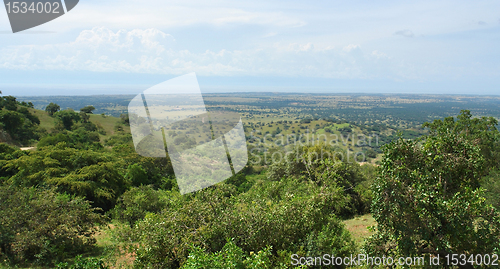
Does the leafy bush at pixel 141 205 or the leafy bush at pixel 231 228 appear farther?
the leafy bush at pixel 141 205

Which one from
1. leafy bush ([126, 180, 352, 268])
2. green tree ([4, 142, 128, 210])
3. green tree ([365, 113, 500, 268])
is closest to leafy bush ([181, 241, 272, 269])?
leafy bush ([126, 180, 352, 268])

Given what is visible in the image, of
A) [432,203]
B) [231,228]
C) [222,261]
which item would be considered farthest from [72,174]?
[432,203]

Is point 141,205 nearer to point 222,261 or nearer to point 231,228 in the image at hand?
point 231,228

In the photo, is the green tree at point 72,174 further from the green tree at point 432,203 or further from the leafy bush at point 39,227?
the green tree at point 432,203

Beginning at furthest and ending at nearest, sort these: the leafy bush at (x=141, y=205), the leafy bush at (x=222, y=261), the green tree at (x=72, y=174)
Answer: the green tree at (x=72, y=174) < the leafy bush at (x=141, y=205) < the leafy bush at (x=222, y=261)

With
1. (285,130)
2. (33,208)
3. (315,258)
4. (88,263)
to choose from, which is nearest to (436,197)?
(315,258)

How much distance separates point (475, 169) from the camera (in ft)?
22.8

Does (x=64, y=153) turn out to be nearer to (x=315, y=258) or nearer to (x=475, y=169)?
(x=315, y=258)

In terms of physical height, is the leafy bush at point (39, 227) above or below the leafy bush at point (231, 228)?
below

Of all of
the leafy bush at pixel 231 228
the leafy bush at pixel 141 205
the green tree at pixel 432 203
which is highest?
the green tree at pixel 432 203

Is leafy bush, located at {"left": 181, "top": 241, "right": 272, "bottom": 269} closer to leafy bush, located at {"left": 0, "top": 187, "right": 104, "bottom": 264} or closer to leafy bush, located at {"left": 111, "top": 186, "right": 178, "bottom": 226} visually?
leafy bush, located at {"left": 0, "top": 187, "right": 104, "bottom": 264}

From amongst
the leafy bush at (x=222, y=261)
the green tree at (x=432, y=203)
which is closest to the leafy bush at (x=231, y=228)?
the leafy bush at (x=222, y=261)

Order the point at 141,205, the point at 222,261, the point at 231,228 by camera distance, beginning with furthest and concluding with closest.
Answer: the point at 141,205
the point at 231,228
the point at 222,261

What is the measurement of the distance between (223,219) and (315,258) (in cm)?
275
